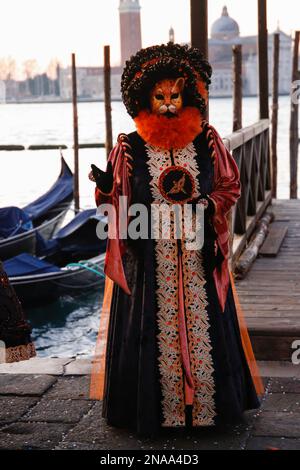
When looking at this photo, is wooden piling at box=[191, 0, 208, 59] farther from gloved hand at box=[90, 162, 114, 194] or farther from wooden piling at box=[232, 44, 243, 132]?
wooden piling at box=[232, 44, 243, 132]

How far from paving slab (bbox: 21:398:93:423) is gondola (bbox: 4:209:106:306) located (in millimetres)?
6523

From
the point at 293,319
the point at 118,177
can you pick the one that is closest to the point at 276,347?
the point at 293,319

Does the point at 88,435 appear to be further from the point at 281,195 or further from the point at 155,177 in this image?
the point at 281,195

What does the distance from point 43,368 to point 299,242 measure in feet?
11.4

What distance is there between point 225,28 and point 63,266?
376ft

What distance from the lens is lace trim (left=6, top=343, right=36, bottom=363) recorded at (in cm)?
355

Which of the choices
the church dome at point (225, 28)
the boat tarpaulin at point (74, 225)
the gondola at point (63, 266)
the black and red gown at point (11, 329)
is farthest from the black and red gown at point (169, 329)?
the church dome at point (225, 28)

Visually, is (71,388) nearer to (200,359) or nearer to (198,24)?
(200,359)

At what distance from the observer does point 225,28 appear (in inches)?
4828

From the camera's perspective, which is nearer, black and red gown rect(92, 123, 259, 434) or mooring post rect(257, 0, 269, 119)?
black and red gown rect(92, 123, 259, 434)

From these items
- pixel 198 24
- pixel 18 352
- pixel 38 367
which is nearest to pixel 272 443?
pixel 18 352

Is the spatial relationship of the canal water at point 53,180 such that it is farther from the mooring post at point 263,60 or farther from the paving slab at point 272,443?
the paving slab at point 272,443

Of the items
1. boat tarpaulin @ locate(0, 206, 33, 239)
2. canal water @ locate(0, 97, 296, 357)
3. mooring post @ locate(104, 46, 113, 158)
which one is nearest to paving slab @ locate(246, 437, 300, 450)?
canal water @ locate(0, 97, 296, 357)

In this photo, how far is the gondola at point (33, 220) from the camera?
11.6m
